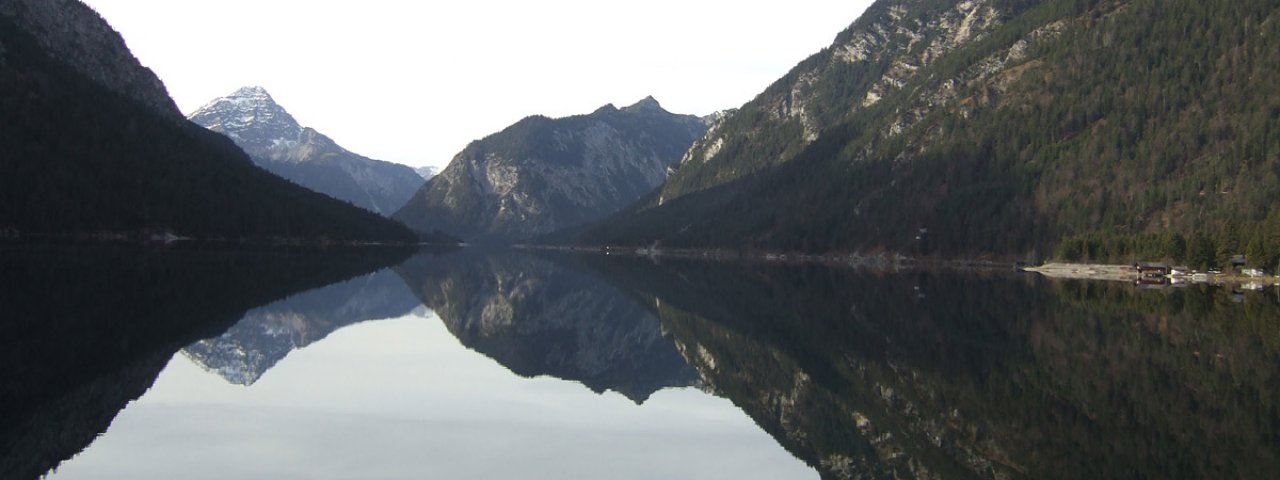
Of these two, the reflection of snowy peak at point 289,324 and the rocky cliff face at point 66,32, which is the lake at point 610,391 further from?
the rocky cliff face at point 66,32

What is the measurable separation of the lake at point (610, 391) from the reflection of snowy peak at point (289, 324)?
11.3 inches

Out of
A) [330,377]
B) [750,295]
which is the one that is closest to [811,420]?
[330,377]

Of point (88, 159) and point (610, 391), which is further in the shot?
point (88, 159)

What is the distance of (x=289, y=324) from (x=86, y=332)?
48.6 ft

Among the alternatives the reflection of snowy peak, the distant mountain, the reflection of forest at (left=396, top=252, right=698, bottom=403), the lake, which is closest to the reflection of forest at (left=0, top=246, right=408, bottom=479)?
the lake

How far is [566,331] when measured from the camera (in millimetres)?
66062

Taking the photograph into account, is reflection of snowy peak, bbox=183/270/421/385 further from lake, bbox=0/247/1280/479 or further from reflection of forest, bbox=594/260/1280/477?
reflection of forest, bbox=594/260/1280/477

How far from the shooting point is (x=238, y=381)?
3212cm

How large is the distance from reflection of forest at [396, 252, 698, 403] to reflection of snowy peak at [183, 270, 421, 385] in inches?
171

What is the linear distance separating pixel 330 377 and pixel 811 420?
16.9 m

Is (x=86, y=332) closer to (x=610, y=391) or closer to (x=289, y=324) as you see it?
(x=289, y=324)

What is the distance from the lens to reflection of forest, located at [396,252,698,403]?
4331 centimetres

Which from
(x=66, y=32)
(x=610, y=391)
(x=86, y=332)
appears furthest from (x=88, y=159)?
(x=610, y=391)

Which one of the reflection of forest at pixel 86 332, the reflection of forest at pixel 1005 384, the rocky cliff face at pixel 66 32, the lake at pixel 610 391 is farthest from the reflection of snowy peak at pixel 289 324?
the rocky cliff face at pixel 66 32
